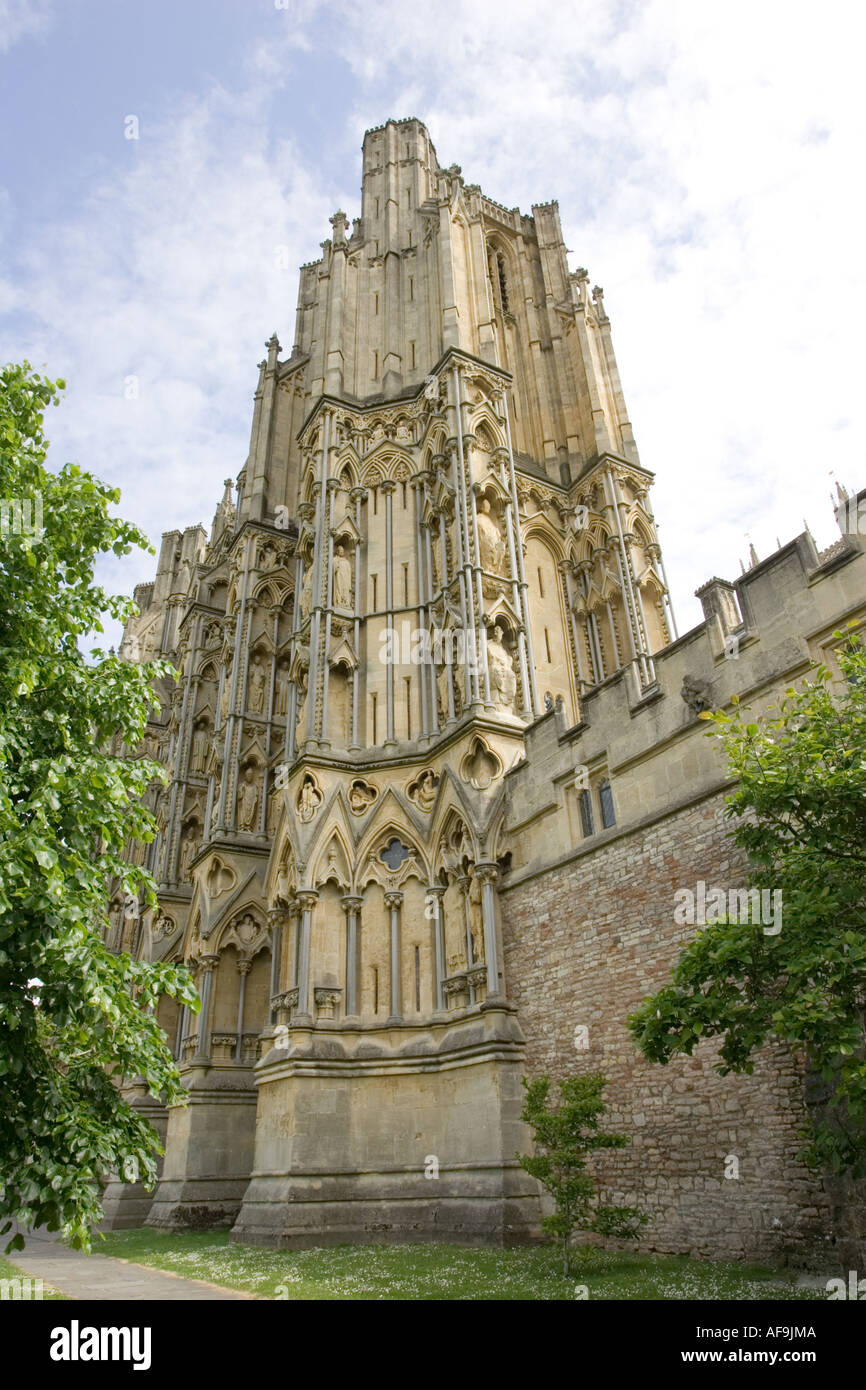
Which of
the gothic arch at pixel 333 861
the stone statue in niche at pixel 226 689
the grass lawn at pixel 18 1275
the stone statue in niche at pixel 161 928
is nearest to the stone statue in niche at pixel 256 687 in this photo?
the stone statue in niche at pixel 226 689

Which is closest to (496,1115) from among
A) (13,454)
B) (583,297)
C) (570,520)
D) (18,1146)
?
(18,1146)

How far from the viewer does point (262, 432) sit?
3488cm

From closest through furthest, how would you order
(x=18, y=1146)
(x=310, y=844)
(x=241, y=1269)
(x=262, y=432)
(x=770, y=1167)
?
1. (x=18, y=1146)
2. (x=770, y=1167)
3. (x=241, y=1269)
4. (x=310, y=844)
5. (x=262, y=432)

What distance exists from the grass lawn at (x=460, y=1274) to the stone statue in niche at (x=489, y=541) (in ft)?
45.6

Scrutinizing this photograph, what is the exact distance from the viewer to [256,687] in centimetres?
2953

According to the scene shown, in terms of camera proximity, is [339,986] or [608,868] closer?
[608,868]

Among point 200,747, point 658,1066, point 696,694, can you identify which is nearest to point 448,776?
point 696,694

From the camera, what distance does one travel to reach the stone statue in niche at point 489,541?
21.6 metres

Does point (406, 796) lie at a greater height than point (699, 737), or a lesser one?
greater

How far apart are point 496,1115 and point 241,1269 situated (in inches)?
181

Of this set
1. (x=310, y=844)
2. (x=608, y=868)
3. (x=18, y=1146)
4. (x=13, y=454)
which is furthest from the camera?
(x=310, y=844)
